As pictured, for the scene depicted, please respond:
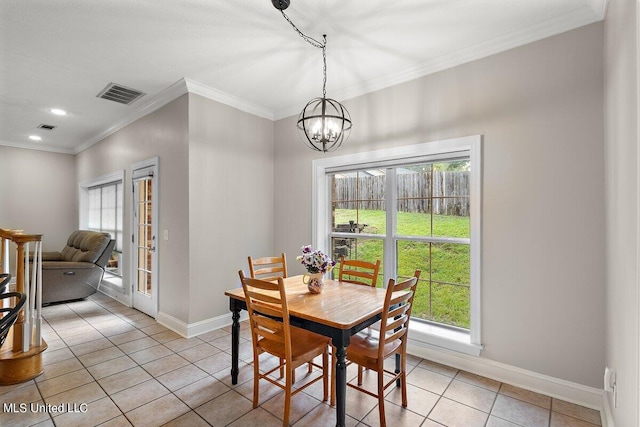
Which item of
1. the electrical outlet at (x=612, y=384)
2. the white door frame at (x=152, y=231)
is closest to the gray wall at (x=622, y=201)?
the electrical outlet at (x=612, y=384)

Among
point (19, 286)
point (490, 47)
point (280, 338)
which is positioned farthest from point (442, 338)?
point (19, 286)

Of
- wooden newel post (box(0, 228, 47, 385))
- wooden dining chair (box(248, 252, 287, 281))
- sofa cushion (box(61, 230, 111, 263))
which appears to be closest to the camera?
wooden newel post (box(0, 228, 47, 385))

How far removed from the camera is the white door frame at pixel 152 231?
3.85 metres

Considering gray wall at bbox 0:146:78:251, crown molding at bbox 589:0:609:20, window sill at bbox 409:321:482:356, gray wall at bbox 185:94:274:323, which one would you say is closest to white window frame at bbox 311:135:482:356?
window sill at bbox 409:321:482:356

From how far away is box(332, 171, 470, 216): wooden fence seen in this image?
113 inches

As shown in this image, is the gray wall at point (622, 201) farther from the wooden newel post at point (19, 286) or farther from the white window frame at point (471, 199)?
the wooden newel post at point (19, 286)

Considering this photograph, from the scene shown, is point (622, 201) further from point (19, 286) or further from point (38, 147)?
point (38, 147)

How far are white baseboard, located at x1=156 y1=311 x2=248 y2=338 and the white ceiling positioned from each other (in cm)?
264

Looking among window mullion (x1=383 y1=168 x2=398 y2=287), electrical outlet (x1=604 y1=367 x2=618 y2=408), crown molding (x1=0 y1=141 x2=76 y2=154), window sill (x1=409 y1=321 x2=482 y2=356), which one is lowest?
window sill (x1=409 y1=321 x2=482 y2=356)

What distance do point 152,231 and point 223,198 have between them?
108 cm

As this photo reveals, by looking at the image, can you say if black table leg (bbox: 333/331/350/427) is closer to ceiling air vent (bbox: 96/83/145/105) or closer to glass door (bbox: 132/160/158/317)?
glass door (bbox: 132/160/158/317)

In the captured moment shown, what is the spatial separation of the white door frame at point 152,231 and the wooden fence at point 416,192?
233 cm

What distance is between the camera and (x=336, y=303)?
214cm

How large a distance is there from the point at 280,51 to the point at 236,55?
1.38ft
